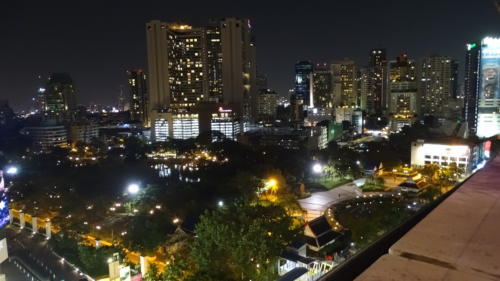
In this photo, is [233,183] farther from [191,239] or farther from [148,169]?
[148,169]

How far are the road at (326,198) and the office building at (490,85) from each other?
54.2ft

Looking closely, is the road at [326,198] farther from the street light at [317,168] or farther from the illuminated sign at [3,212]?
the illuminated sign at [3,212]

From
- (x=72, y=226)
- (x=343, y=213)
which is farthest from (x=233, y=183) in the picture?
(x=72, y=226)

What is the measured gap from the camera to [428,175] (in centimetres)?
1642

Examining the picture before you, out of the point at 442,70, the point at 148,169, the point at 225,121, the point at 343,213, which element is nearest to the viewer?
the point at 343,213

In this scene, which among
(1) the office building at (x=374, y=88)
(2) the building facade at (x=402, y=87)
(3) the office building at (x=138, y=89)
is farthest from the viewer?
(3) the office building at (x=138, y=89)

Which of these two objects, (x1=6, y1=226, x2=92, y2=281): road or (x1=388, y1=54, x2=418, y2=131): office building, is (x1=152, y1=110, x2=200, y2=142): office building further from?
(x1=6, y1=226, x2=92, y2=281): road

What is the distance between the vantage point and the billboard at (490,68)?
87.6 ft

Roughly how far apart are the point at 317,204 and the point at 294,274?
25.3 feet

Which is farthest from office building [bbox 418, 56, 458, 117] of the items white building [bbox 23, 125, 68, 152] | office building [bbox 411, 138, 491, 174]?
white building [bbox 23, 125, 68, 152]

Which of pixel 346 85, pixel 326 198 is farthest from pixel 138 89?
pixel 326 198

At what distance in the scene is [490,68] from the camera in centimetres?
2708

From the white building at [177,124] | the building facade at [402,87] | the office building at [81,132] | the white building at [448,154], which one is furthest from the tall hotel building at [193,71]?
the white building at [448,154]

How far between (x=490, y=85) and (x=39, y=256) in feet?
99.8
